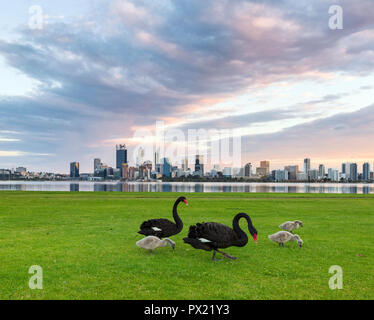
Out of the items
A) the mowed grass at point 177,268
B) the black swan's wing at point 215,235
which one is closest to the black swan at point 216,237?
the black swan's wing at point 215,235

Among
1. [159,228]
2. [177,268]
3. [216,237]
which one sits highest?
[216,237]

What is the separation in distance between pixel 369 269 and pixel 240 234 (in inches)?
181

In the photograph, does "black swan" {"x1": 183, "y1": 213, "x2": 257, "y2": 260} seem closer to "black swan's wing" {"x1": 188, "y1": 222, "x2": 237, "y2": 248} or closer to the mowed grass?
"black swan's wing" {"x1": 188, "y1": 222, "x2": 237, "y2": 248}

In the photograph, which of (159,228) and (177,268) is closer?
(177,268)

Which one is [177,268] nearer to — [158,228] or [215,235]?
[215,235]

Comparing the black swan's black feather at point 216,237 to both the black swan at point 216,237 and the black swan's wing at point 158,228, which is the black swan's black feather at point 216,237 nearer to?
the black swan at point 216,237

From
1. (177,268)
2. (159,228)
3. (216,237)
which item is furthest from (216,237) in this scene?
(159,228)

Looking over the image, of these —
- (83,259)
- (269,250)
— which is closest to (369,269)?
(269,250)

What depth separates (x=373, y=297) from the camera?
26.0 ft

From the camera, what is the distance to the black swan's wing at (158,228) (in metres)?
13.4

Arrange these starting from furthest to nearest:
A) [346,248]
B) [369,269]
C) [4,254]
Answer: [346,248], [4,254], [369,269]

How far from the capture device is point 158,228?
44.3ft
